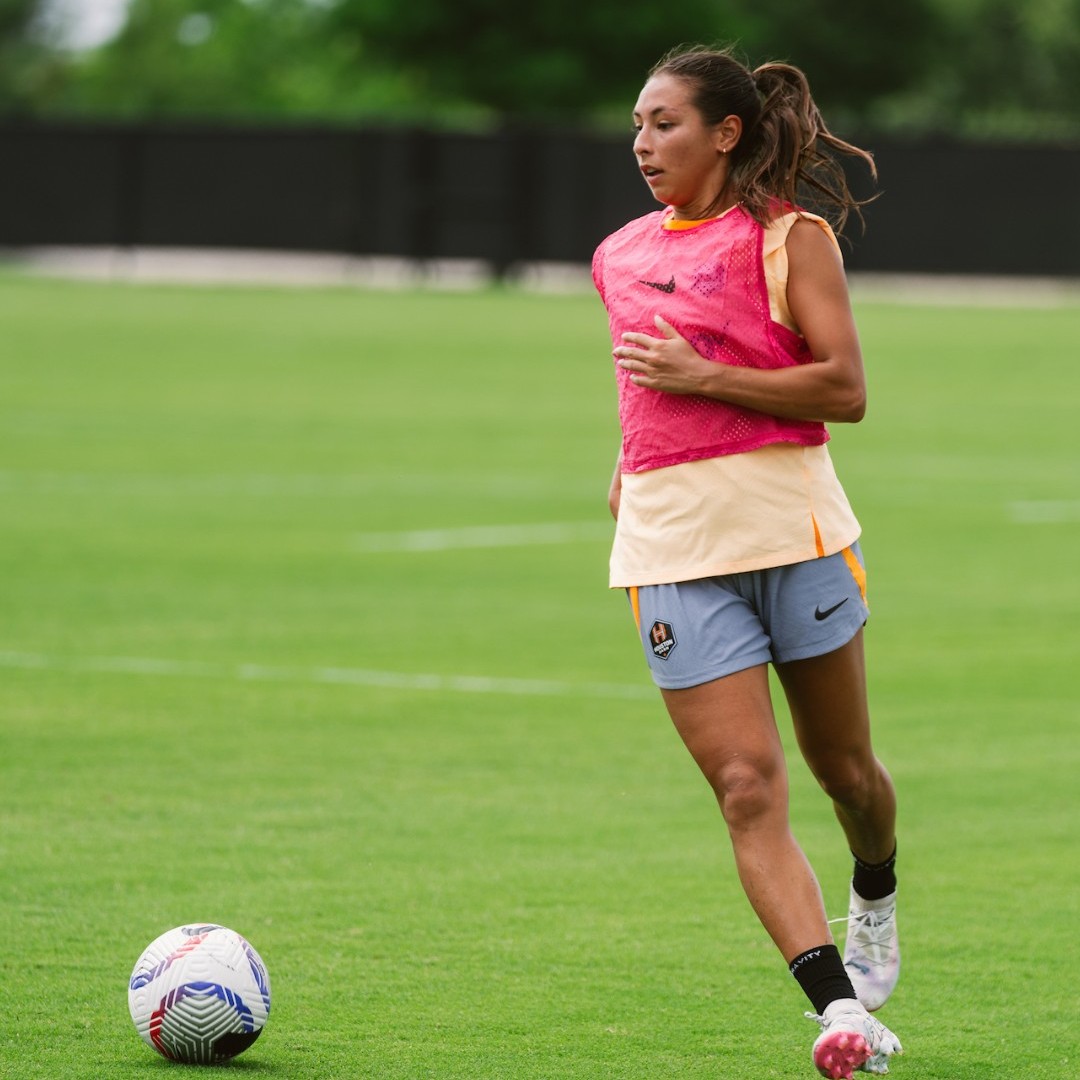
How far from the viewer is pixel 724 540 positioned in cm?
538

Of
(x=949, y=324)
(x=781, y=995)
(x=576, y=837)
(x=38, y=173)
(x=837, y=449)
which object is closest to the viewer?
(x=781, y=995)

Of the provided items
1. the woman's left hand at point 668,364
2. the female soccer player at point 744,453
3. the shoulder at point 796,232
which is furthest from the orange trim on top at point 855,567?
the shoulder at point 796,232

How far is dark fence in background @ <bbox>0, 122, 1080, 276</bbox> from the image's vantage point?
142ft

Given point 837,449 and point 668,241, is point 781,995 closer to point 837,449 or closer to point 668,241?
point 668,241

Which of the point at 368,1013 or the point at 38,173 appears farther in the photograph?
the point at 38,173

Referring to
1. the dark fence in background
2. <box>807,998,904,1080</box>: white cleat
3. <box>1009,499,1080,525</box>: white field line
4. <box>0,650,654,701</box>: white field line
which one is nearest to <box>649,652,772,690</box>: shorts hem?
<box>807,998,904,1080</box>: white cleat

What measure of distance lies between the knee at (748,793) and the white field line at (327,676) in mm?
5154

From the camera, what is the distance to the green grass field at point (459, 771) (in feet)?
19.6

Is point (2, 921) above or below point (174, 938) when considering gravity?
below

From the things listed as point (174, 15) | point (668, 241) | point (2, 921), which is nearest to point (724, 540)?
point (668, 241)

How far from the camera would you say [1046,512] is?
1764 cm

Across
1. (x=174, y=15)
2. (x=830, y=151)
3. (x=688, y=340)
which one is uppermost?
(x=830, y=151)

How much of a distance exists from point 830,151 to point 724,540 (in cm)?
108

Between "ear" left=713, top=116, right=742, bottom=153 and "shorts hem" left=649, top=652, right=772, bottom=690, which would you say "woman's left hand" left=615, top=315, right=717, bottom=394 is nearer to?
"ear" left=713, top=116, right=742, bottom=153
